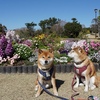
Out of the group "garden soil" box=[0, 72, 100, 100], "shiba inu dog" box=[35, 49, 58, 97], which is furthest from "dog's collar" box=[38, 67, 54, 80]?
"garden soil" box=[0, 72, 100, 100]

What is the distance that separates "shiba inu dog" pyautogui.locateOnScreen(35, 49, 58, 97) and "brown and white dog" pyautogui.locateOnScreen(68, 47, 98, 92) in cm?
61

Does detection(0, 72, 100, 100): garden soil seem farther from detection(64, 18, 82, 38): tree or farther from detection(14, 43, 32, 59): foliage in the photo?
detection(64, 18, 82, 38): tree

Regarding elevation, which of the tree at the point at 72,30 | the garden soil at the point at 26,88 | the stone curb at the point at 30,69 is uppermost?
the tree at the point at 72,30

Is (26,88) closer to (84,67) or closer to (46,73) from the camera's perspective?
(46,73)

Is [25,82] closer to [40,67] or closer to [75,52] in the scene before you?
[40,67]

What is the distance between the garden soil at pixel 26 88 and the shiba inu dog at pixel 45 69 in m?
0.19

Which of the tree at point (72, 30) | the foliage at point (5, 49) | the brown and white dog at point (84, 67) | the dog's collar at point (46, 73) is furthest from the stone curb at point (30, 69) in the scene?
the tree at point (72, 30)

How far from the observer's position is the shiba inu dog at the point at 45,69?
17.8 feet

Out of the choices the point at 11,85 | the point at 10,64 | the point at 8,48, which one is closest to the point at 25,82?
the point at 11,85

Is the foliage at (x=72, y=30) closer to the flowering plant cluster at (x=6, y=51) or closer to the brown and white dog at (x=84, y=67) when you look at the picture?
the flowering plant cluster at (x=6, y=51)

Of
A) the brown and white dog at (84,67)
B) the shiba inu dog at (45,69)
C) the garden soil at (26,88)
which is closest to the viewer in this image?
the shiba inu dog at (45,69)

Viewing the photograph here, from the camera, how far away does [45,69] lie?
5.65 m

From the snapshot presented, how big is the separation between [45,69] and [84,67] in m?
0.95

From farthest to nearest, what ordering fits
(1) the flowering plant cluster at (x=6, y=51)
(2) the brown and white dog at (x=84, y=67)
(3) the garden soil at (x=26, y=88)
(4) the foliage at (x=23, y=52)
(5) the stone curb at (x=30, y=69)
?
(4) the foliage at (x=23, y=52), (1) the flowering plant cluster at (x=6, y=51), (5) the stone curb at (x=30, y=69), (2) the brown and white dog at (x=84, y=67), (3) the garden soil at (x=26, y=88)
